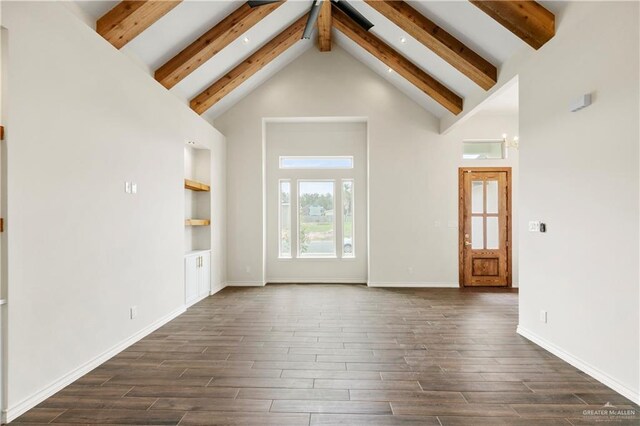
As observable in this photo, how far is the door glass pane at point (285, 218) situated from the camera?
715cm

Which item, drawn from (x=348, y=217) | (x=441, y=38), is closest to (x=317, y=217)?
(x=348, y=217)

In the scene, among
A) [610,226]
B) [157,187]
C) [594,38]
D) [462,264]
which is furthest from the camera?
[462,264]

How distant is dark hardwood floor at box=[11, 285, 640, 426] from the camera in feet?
7.42

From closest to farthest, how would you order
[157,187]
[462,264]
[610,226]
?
[610,226] → [157,187] → [462,264]

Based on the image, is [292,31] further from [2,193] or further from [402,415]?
[402,415]

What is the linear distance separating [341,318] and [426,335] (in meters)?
1.13

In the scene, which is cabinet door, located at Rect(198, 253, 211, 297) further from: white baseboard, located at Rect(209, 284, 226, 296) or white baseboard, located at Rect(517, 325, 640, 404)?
white baseboard, located at Rect(517, 325, 640, 404)

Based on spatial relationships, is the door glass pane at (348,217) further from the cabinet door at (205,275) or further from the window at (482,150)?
the cabinet door at (205,275)

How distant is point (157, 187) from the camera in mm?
4203

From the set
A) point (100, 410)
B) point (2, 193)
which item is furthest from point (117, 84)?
point (100, 410)

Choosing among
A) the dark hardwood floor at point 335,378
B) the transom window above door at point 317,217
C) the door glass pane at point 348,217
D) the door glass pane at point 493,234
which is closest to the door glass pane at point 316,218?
the transom window above door at point 317,217

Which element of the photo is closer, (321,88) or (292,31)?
(292,31)

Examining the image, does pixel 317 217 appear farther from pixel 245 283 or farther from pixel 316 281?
pixel 245 283

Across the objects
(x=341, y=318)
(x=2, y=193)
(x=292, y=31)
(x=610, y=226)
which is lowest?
(x=341, y=318)
